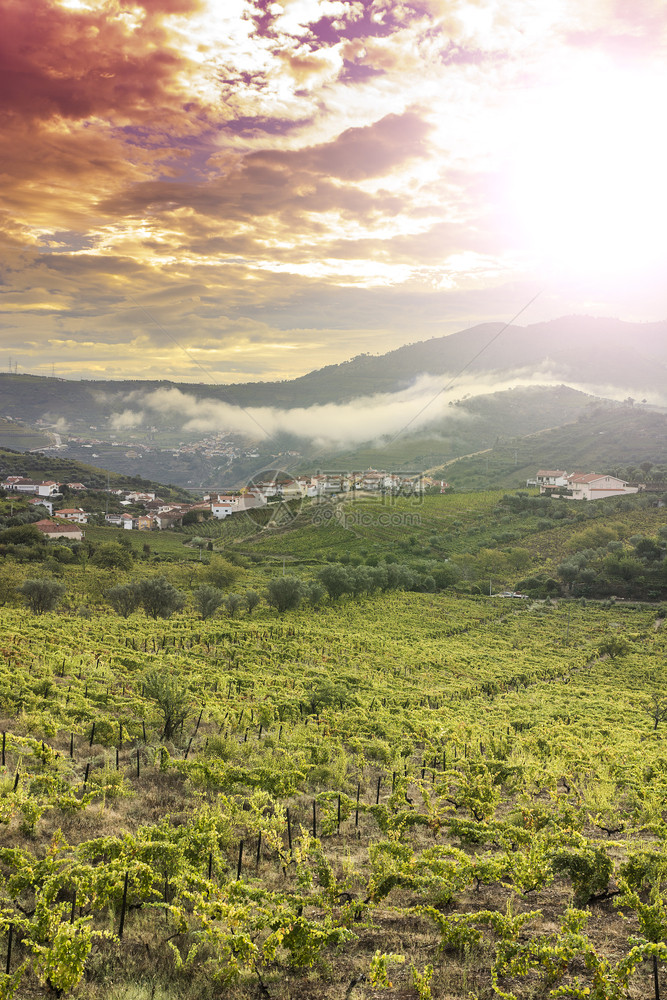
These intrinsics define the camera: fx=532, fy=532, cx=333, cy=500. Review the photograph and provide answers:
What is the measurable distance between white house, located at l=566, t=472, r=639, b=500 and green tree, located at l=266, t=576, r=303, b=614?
271ft

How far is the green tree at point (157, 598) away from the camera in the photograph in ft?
132

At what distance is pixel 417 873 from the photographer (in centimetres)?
773

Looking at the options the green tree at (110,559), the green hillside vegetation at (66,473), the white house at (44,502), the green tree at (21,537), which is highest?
the green hillside vegetation at (66,473)

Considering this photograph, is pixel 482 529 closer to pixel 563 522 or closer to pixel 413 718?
pixel 563 522

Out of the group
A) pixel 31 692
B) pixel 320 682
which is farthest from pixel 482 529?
pixel 31 692

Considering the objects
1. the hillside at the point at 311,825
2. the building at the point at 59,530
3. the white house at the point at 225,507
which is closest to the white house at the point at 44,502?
the building at the point at 59,530

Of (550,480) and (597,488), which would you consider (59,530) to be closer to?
(597,488)

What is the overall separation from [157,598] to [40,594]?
25.8ft

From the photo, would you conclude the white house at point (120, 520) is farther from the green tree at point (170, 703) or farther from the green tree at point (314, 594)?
the green tree at point (170, 703)

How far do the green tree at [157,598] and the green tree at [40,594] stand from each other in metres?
5.82

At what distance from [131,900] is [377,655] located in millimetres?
24797

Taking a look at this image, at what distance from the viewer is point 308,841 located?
8.25 meters

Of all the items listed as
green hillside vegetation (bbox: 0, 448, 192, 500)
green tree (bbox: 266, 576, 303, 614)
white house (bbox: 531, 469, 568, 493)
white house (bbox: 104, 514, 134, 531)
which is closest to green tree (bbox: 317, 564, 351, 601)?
green tree (bbox: 266, 576, 303, 614)

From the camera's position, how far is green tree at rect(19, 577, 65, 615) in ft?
118
